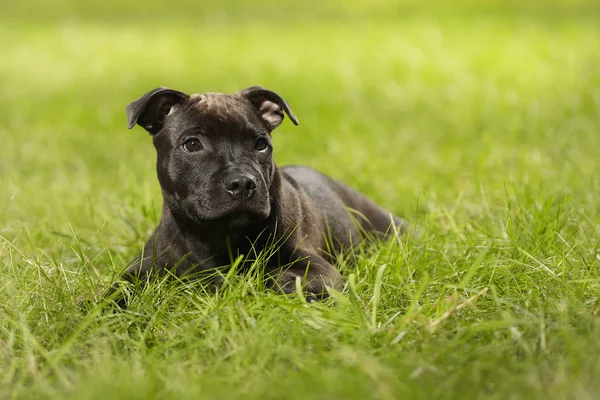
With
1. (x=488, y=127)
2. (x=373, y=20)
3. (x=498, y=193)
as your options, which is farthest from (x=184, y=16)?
(x=498, y=193)

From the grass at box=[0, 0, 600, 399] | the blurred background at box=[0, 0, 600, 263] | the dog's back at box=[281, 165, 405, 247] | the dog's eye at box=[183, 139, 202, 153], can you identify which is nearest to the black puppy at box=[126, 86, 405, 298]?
the dog's eye at box=[183, 139, 202, 153]

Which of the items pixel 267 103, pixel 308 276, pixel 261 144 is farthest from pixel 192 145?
pixel 308 276

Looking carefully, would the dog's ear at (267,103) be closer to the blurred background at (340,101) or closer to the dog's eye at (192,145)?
the dog's eye at (192,145)

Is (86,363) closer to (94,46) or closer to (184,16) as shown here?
(94,46)

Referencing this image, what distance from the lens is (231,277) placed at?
14.9ft

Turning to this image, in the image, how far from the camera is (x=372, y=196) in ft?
24.1

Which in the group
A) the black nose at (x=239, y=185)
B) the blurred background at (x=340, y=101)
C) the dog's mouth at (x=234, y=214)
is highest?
the black nose at (x=239, y=185)

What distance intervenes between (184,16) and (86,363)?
820 inches

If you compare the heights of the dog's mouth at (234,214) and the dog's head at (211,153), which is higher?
the dog's head at (211,153)

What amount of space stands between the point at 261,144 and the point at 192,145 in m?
0.40

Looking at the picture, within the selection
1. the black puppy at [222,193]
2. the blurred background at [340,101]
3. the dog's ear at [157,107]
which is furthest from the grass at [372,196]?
the dog's ear at [157,107]

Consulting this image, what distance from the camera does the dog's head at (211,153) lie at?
4.55 m

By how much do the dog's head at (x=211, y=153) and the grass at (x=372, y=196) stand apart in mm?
470

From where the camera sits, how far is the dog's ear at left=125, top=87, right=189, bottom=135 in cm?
487
